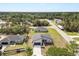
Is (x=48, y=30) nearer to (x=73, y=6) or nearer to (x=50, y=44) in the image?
(x=50, y=44)

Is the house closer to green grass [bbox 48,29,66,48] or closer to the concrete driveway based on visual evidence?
the concrete driveway

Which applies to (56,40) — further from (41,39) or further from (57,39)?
(41,39)

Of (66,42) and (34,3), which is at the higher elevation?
(34,3)

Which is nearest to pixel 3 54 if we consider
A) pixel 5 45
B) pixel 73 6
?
pixel 5 45

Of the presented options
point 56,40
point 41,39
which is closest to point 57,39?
point 56,40

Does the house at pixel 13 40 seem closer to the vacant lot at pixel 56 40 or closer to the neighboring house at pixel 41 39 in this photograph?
the neighboring house at pixel 41 39

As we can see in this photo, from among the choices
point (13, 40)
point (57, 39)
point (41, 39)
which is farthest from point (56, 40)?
point (13, 40)

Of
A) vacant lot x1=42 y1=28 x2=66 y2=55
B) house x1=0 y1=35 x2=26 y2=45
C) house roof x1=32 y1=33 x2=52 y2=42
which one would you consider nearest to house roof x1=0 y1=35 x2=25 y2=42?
house x1=0 y1=35 x2=26 y2=45

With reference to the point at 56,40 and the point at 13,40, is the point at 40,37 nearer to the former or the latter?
the point at 56,40

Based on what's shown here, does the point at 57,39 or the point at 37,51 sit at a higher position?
the point at 57,39

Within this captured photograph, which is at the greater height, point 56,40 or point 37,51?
point 56,40
